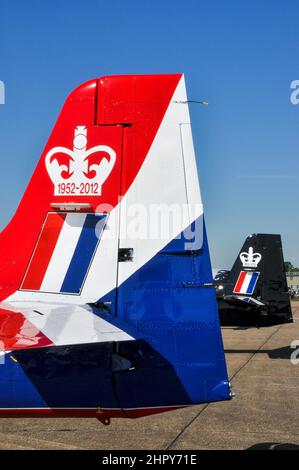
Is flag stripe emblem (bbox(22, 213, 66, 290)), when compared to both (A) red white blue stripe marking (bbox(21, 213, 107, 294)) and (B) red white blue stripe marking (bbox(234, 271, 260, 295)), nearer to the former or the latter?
(A) red white blue stripe marking (bbox(21, 213, 107, 294))

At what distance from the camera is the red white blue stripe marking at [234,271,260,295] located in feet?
56.9

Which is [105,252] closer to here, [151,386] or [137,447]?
[151,386]

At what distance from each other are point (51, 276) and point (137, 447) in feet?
10.5

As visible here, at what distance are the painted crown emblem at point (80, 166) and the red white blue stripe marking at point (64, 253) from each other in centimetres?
27

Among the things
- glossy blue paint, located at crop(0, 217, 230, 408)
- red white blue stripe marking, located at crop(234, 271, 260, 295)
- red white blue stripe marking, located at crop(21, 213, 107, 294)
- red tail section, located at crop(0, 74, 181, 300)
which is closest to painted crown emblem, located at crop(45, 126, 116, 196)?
red tail section, located at crop(0, 74, 181, 300)

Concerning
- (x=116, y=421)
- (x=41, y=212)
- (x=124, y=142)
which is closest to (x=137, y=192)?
(x=124, y=142)

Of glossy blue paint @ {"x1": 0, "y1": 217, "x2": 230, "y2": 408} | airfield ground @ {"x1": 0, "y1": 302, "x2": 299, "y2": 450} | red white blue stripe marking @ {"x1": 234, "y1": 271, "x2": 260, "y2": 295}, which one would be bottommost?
airfield ground @ {"x1": 0, "y1": 302, "x2": 299, "y2": 450}

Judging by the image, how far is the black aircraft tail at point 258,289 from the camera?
1666 centimetres

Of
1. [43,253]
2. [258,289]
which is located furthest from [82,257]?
[258,289]

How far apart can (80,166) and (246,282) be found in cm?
1336

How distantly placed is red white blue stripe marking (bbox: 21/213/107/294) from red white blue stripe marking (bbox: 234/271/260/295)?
13152 millimetres

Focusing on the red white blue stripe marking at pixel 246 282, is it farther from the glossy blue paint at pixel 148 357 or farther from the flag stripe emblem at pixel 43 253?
the flag stripe emblem at pixel 43 253

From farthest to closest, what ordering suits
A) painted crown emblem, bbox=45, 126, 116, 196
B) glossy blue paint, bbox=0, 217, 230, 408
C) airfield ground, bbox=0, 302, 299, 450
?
airfield ground, bbox=0, 302, 299, 450, painted crown emblem, bbox=45, 126, 116, 196, glossy blue paint, bbox=0, 217, 230, 408
